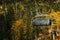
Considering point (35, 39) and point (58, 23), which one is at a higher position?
point (58, 23)

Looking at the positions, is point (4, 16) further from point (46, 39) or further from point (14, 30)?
point (46, 39)

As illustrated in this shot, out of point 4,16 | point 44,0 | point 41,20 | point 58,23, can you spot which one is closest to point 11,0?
point 44,0

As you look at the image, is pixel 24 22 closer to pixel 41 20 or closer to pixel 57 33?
pixel 41 20

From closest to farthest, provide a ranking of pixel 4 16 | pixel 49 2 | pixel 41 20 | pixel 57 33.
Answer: pixel 57 33 < pixel 41 20 < pixel 4 16 < pixel 49 2

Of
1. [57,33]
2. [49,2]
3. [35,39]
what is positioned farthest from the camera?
[49,2]

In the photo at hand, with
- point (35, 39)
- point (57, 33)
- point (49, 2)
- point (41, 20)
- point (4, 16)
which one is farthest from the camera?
point (49, 2)

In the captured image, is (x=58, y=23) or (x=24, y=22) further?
(x=24, y=22)

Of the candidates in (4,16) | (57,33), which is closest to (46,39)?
(57,33)

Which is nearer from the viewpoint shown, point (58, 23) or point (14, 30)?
point (58, 23)

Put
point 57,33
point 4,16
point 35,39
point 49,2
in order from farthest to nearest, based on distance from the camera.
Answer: point 49,2 → point 4,16 → point 35,39 → point 57,33
